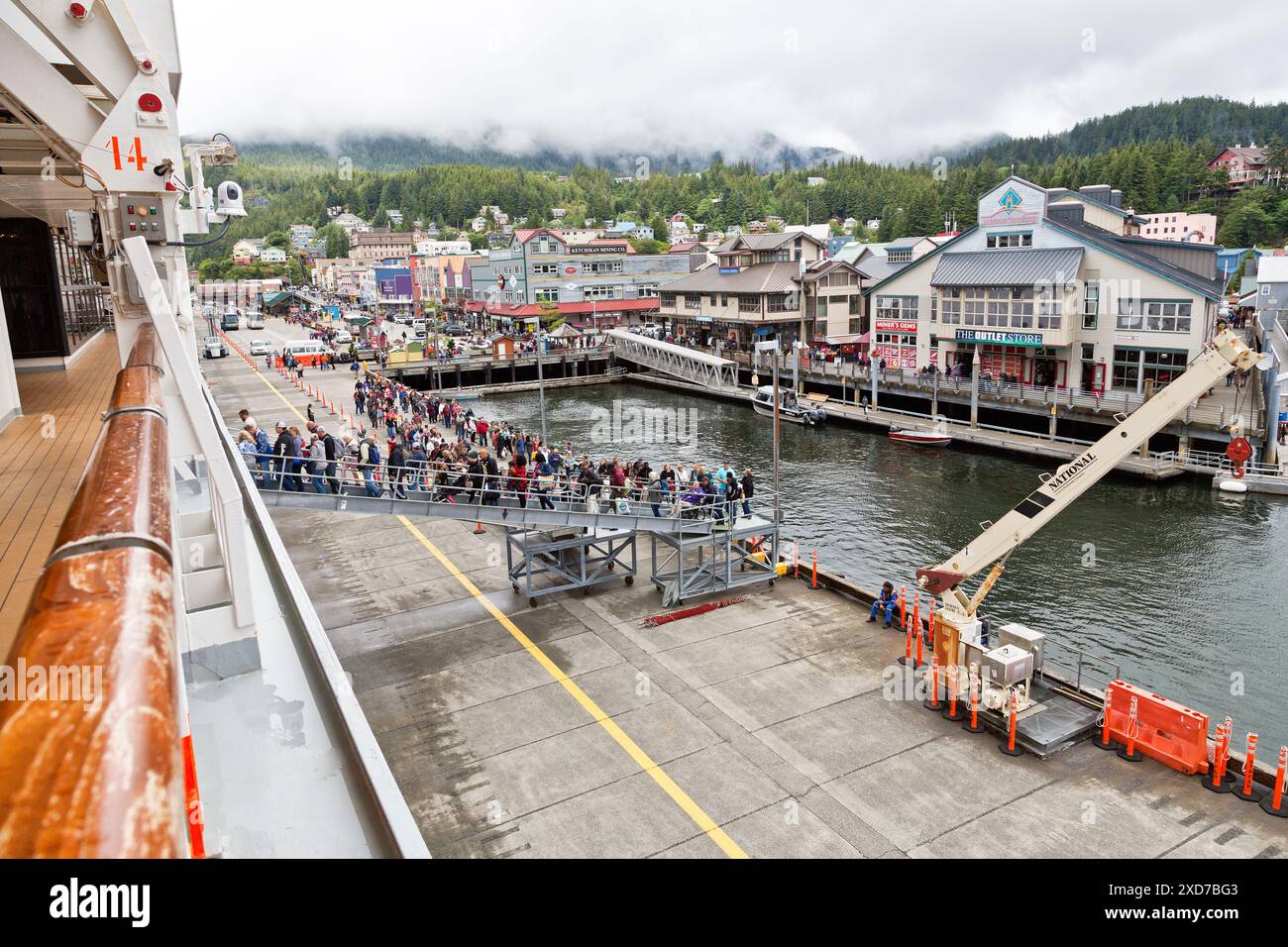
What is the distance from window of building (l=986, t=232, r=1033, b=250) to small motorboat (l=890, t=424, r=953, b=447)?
39.5ft

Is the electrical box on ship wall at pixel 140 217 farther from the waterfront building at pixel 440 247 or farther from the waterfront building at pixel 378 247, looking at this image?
the waterfront building at pixel 378 247

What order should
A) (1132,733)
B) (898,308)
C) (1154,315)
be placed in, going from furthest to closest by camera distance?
1. (898,308)
2. (1154,315)
3. (1132,733)

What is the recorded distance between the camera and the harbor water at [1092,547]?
19.9 m

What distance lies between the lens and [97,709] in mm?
1066

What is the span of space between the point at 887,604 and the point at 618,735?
7.20 meters

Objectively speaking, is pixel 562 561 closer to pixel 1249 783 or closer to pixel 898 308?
pixel 1249 783

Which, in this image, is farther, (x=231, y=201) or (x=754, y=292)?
(x=754, y=292)

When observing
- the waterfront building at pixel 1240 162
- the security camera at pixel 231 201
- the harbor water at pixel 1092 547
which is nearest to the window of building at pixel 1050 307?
the harbor water at pixel 1092 547

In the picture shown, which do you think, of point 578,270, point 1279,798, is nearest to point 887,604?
point 1279,798

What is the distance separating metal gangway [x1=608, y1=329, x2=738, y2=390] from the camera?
194 feet

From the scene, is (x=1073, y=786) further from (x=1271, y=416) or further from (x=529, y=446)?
(x=1271, y=416)

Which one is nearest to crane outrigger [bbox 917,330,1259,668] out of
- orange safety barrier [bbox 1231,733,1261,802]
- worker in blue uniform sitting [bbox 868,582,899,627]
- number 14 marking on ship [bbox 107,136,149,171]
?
worker in blue uniform sitting [bbox 868,582,899,627]

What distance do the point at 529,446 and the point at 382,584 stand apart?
32.5 ft

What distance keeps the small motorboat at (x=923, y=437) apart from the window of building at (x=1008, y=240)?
12038mm
